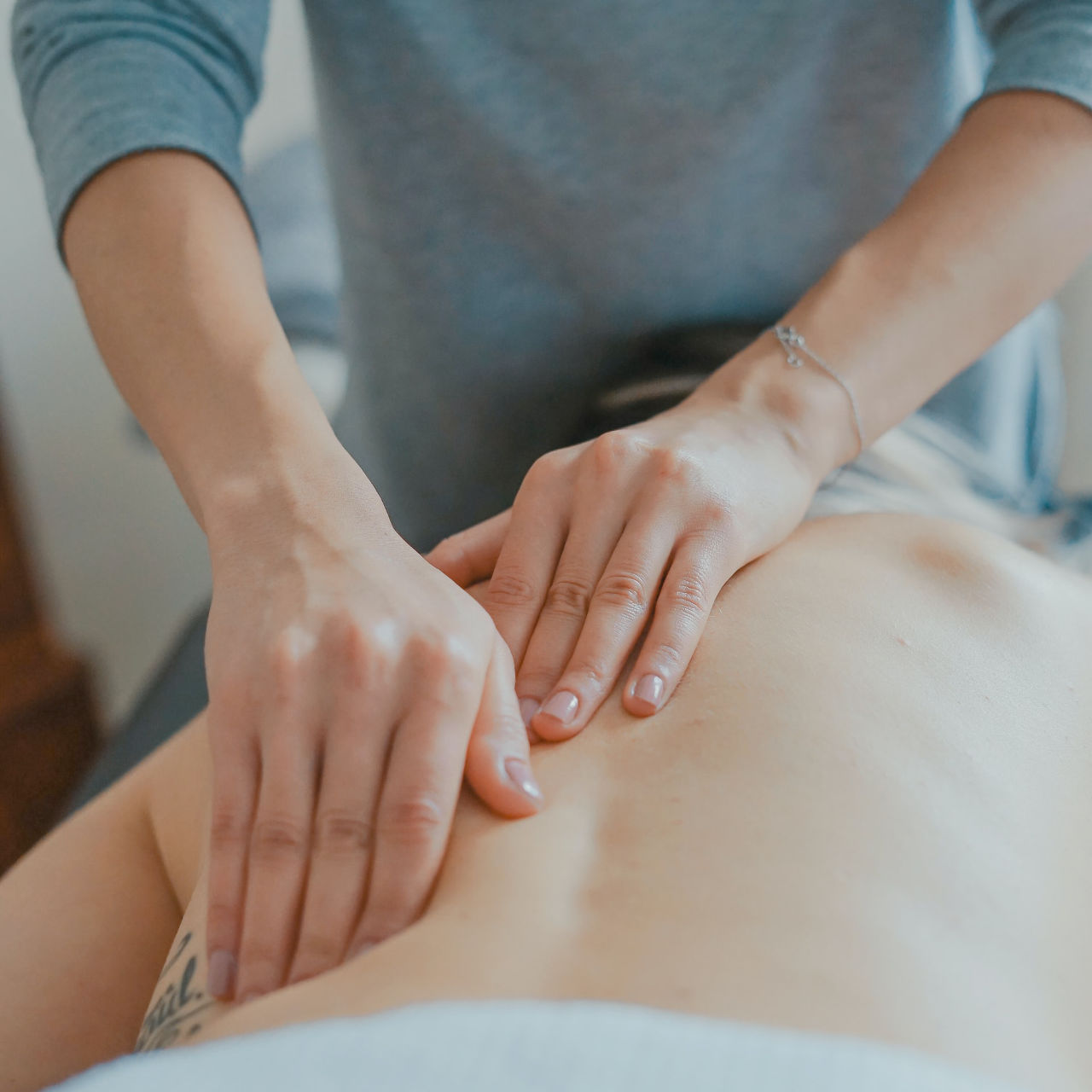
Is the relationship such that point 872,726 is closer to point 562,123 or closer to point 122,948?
point 122,948

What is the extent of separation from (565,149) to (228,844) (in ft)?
2.57

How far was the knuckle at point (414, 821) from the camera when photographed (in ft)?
1.74

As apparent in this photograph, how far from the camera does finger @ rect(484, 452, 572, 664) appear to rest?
69 cm

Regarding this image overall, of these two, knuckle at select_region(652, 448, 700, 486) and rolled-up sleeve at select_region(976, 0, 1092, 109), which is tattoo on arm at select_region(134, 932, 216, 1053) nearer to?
knuckle at select_region(652, 448, 700, 486)

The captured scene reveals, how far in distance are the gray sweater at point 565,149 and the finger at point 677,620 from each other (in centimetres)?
50

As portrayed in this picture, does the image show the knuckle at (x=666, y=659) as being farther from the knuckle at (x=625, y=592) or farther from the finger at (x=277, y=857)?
the finger at (x=277, y=857)

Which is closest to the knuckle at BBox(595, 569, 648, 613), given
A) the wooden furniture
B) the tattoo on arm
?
the tattoo on arm

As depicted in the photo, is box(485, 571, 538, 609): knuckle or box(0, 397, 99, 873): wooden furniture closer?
box(485, 571, 538, 609): knuckle

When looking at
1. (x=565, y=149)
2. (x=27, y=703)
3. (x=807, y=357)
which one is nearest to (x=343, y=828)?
(x=807, y=357)

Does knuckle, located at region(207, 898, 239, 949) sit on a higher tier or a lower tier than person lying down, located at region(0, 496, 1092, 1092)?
lower

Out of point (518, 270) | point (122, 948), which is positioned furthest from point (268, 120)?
point (122, 948)

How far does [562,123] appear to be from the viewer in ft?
3.45

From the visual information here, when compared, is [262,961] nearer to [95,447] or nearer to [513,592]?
[513,592]

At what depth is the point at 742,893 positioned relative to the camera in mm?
474
